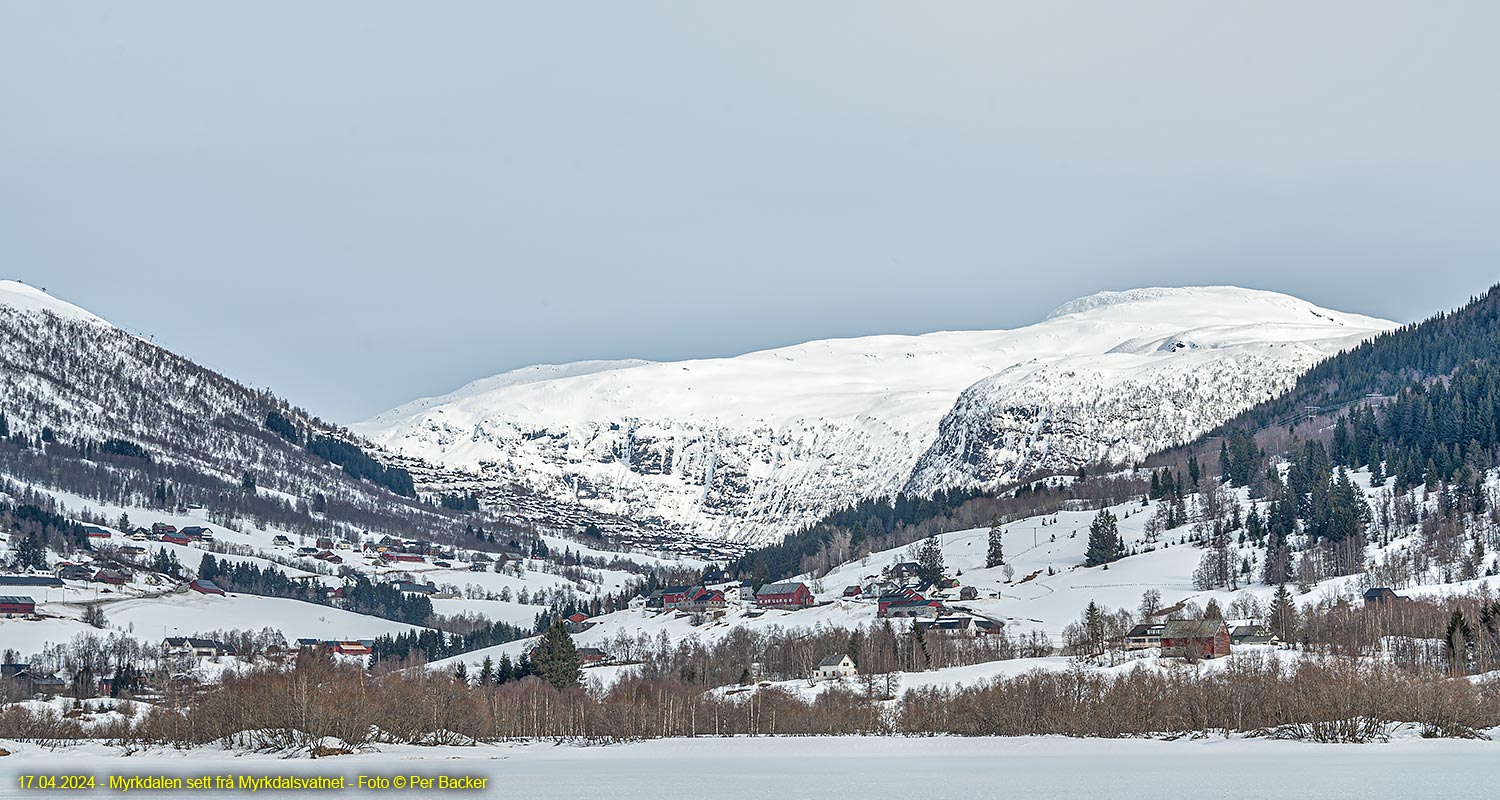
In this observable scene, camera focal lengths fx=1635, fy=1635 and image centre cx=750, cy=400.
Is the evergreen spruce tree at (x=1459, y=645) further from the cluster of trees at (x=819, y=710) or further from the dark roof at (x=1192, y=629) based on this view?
the dark roof at (x=1192, y=629)

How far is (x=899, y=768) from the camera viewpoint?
104m

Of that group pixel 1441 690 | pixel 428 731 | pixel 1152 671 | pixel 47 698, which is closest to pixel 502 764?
pixel 428 731

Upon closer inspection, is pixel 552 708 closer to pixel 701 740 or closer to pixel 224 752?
pixel 701 740

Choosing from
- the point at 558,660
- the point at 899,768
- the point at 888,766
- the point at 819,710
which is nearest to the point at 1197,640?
the point at 819,710

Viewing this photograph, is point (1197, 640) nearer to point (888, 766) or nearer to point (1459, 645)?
point (1459, 645)

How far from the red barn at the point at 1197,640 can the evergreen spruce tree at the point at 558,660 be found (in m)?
66.7

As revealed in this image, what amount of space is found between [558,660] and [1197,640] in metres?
72.1

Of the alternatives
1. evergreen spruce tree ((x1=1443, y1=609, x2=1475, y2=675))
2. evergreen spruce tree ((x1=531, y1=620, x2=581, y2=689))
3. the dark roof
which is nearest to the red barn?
the dark roof

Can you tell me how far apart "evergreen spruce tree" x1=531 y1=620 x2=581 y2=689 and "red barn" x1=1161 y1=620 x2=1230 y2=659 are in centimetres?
6670

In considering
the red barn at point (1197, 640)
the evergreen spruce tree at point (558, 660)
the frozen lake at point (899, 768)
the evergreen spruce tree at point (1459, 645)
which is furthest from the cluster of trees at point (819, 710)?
the red barn at point (1197, 640)

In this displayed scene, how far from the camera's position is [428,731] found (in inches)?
5113

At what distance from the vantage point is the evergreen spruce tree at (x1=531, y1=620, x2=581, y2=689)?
17738cm

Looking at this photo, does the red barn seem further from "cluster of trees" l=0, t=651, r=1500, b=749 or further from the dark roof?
"cluster of trees" l=0, t=651, r=1500, b=749

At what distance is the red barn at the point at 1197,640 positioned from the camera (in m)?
184
